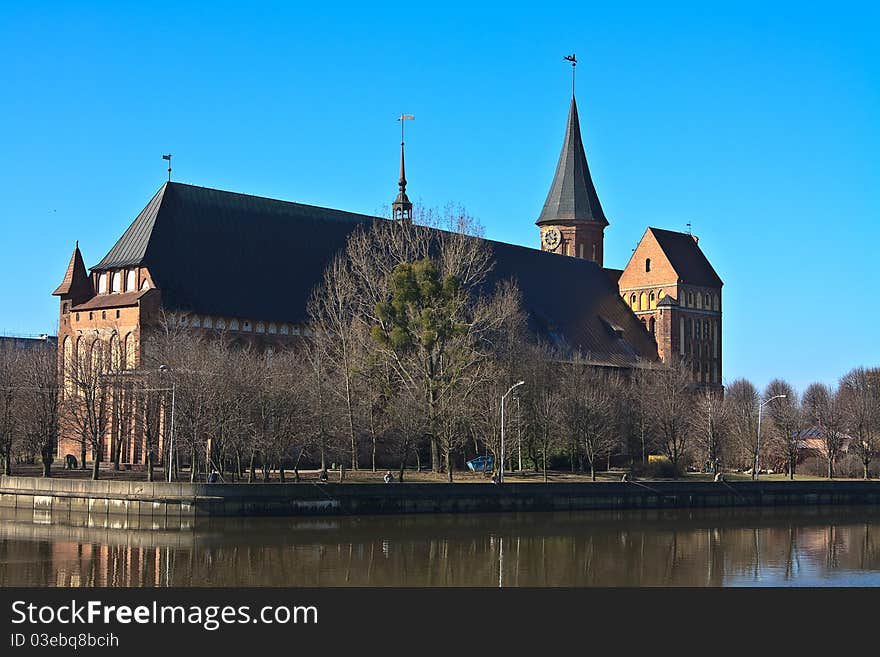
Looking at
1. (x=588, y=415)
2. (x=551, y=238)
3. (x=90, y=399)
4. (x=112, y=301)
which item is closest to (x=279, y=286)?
(x=112, y=301)

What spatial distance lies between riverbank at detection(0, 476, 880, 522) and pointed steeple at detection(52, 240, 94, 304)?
19.9 m

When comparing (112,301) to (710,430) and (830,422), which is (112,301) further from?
(830,422)

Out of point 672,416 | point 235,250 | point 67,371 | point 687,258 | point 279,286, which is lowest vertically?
point 672,416

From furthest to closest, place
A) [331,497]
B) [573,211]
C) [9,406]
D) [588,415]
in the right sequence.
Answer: [573,211], [588,415], [9,406], [331,497]

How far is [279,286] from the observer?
3105 inches

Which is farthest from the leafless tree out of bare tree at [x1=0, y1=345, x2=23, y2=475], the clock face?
the clock face

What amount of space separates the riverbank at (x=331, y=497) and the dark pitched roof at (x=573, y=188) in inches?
1737

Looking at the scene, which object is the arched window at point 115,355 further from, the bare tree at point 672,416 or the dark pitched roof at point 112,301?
the bare tree at point 672,416

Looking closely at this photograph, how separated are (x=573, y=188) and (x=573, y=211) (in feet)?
6.83

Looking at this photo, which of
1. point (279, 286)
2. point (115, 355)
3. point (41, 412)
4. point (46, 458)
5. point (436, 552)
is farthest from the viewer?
point (279, 286)

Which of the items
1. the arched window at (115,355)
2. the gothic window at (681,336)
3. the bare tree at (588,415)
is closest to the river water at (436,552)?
the arched window at (115,355)

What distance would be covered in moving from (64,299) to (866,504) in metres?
50.6

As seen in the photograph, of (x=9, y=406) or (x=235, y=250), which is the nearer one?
(x=9, y=406)
